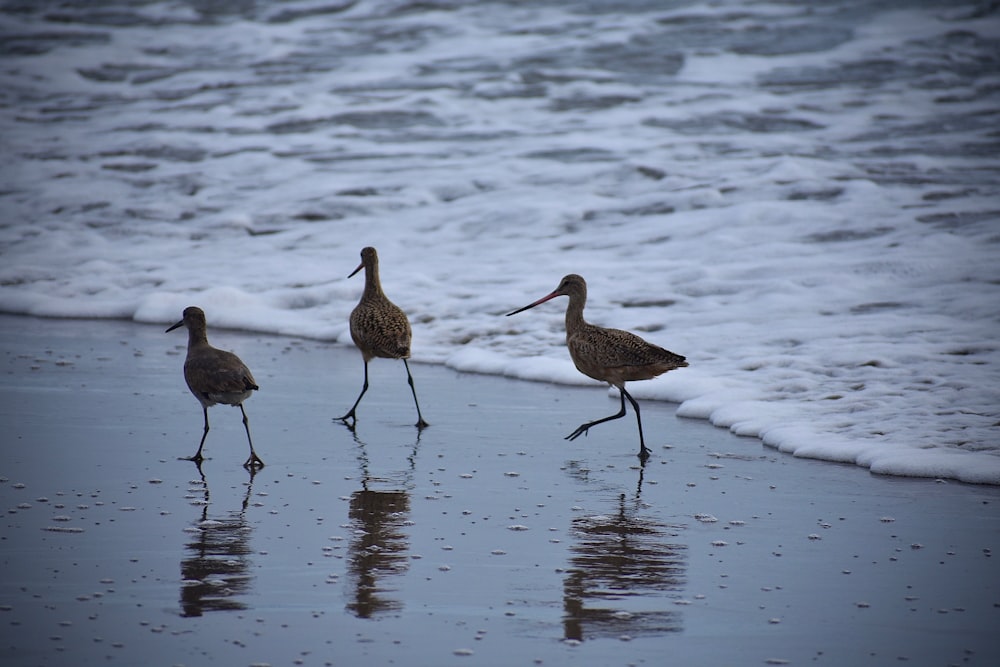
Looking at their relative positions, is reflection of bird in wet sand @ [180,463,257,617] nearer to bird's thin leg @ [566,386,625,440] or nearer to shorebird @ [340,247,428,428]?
bird's thin leg @ [566,386,625,440]

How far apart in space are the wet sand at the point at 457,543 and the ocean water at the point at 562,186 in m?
0.78

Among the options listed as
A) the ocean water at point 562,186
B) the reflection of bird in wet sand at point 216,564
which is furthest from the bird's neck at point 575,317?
the reflection of bird in wet sand at point 216,564

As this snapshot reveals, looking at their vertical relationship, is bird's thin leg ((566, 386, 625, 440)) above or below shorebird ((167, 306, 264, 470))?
below

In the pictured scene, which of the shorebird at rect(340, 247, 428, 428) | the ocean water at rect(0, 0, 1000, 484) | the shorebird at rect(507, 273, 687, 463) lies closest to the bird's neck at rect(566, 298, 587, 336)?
the shorebird at rect(507, 273, 687, 463)

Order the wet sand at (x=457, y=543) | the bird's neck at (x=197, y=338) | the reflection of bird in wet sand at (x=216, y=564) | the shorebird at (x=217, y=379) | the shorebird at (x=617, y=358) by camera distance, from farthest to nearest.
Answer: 1. the shorebird at (x=617, y=358)
2. the bird's neck at (x=197, y=338)
3. the shorebird at (x=217, y=379)
4. the reflection of bird in wet sand at (x=216, y=564)
5. the wet sand at (x=457, y=543)

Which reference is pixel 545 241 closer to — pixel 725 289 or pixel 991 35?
pixel 725 289

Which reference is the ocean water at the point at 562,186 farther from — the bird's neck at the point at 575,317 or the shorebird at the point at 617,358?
the bird's neck at the point at 575,317

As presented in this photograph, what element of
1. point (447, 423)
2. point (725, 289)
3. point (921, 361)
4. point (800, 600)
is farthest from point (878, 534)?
point (725, 289)

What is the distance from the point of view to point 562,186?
12.8m

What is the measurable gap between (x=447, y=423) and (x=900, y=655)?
322 cm

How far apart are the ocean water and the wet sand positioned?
0.78 metres

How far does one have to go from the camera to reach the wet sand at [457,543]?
3.47 metres

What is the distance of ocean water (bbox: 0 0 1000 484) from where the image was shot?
761cm

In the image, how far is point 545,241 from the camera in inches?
438
